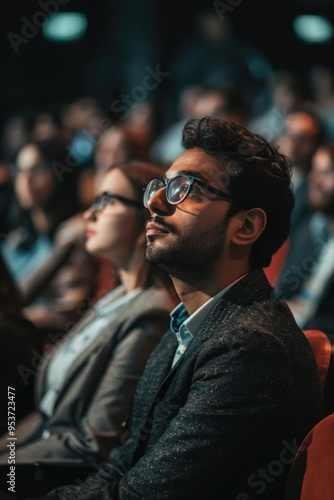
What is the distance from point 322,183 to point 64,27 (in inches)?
243

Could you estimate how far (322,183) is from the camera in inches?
193

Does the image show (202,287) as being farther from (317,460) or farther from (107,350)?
(107,350)

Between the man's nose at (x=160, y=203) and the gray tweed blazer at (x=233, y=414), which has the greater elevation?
the man's nose at (x=160, y=203)

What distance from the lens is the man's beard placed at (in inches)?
80.9

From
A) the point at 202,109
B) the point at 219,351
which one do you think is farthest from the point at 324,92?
the point at 219,351

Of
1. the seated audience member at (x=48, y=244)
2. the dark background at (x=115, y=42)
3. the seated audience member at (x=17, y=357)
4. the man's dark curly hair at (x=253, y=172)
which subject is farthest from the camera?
the dark background at (x=115, y=42)

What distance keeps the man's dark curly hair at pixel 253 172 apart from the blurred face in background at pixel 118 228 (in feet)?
3.12

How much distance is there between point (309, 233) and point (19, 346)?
216 cm

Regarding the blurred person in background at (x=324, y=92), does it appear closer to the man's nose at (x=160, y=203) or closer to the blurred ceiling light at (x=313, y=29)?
the blurred ceiling light at (x=313, y=29)

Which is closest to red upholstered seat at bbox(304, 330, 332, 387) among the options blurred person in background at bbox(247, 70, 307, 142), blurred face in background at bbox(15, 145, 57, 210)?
blurred face in background at bbox(15, 145, 57, 210)

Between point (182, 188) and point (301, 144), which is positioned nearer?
point (182, 188)

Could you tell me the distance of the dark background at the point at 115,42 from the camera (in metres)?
9.26

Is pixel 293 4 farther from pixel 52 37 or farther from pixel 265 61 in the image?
pixel 52 37

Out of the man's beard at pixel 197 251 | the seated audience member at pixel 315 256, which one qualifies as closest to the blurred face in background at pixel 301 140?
the seated audience member at pixel 315 256
